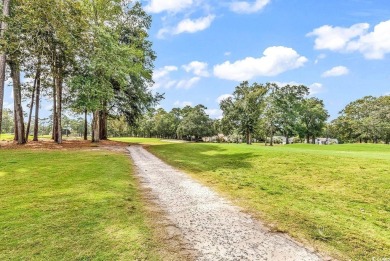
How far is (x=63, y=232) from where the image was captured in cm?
499

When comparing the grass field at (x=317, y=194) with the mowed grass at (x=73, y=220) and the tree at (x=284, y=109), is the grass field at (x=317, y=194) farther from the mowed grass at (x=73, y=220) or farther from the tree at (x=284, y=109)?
the tree at (x=284, y=109)

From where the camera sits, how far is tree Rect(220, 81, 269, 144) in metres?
53.8

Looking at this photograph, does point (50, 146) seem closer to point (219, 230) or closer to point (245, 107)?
point (219, 230)

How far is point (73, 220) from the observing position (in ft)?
18.5

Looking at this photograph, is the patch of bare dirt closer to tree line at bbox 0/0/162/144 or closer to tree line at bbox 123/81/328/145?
tree line at bbox 0/0/162/144

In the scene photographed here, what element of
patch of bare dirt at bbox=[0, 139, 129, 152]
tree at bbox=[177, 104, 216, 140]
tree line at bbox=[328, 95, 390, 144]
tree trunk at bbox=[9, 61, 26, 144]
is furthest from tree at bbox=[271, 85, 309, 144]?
tree trunk at bbox=[9, 61, 26, 144]

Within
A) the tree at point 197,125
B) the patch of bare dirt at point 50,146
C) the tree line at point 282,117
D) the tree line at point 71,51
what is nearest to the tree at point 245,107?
the tree line at point 282,117

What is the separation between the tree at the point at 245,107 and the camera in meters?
53.8

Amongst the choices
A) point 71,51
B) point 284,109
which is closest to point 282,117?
point 284,109

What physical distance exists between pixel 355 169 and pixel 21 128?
2606cm

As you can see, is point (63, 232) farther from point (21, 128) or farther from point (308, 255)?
point (21, 128)

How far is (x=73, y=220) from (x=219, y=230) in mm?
3049

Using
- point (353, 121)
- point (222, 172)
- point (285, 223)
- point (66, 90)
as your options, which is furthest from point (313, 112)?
point (285, 223)

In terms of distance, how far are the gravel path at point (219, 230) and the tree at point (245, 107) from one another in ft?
151
